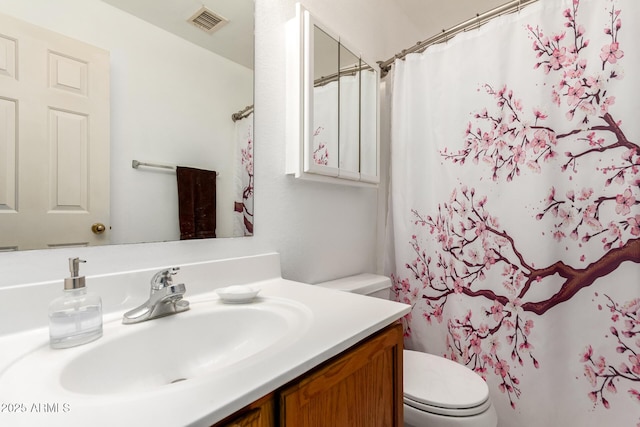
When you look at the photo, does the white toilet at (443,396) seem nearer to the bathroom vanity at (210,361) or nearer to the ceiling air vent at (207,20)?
the bathroom vanity at (210,361)

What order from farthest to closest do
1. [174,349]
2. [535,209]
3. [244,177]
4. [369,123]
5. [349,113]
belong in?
[369,123], [349,113], [535,209], [244,177], [174,349]

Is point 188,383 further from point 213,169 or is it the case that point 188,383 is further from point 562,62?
point 562,62

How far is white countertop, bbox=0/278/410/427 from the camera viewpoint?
1.11 ft

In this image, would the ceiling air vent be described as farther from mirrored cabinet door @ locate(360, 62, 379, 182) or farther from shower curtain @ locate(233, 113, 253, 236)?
mirrored cabinet door @ locate(360, 62, 379, 182)

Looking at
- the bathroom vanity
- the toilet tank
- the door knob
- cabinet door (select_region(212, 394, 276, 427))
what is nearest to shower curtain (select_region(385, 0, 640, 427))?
the toilet tank

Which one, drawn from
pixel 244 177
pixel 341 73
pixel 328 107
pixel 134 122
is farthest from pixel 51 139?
pixel 341 73

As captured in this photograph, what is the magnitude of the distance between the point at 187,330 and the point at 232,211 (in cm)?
39

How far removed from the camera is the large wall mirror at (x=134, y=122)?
0.60 meters

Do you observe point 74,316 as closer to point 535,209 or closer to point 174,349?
point 174,349

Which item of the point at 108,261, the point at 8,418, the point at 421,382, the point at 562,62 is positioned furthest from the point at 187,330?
the point at 562,62

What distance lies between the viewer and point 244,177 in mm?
989

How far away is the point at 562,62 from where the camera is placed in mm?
1054

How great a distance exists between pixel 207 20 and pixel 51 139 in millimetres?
538

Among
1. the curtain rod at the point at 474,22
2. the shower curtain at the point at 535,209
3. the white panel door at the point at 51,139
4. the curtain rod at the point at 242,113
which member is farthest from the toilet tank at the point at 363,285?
the curtain rod at the point at 474,22
